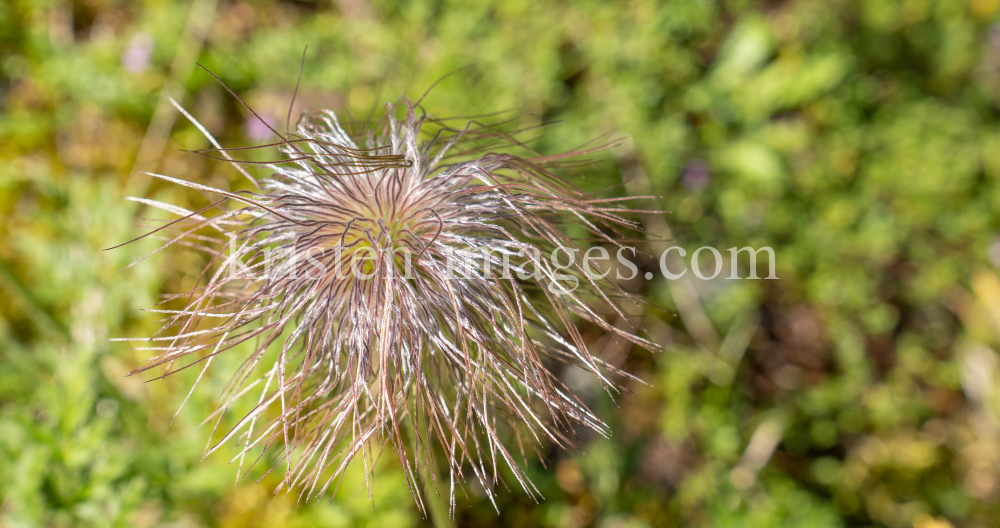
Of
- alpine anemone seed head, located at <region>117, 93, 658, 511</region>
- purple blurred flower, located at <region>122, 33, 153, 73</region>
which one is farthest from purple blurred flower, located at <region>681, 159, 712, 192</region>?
purple blurred flower, located at <region>122, 33, 153, 73</region>

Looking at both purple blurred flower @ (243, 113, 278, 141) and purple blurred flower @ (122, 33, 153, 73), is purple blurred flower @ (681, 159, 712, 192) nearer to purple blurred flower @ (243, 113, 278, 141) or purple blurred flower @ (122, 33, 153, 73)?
purple blurred flower @ (243, 113, 278, 141)

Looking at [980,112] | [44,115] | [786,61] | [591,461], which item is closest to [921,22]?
[980,112]

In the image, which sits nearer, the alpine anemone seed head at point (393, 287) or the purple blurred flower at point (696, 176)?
the alpine anemone seed head at point (393, 287)

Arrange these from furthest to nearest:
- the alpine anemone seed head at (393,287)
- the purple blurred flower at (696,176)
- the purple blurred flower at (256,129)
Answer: the purple blurred flower at (696,176) < the purple blurred flower at (256,129) < the alpine anemone seed head at (393,287)

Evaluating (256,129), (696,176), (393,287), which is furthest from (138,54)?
(696,176)

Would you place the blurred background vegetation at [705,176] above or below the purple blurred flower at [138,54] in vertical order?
below

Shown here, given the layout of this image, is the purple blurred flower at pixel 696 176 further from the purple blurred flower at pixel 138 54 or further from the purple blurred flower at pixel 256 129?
the purple blurred flower at pixel 138 54

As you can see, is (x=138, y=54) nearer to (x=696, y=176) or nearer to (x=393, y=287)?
(x=393, y=287)

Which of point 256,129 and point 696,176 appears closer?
point 256,129

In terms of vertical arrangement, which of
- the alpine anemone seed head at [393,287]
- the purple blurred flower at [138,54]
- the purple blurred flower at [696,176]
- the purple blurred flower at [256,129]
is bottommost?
the purple blurred flower at [696,176]

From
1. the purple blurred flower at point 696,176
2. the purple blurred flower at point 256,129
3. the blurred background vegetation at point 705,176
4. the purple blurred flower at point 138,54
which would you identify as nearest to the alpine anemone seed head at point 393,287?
the blurred background vegetation at point 705,176
